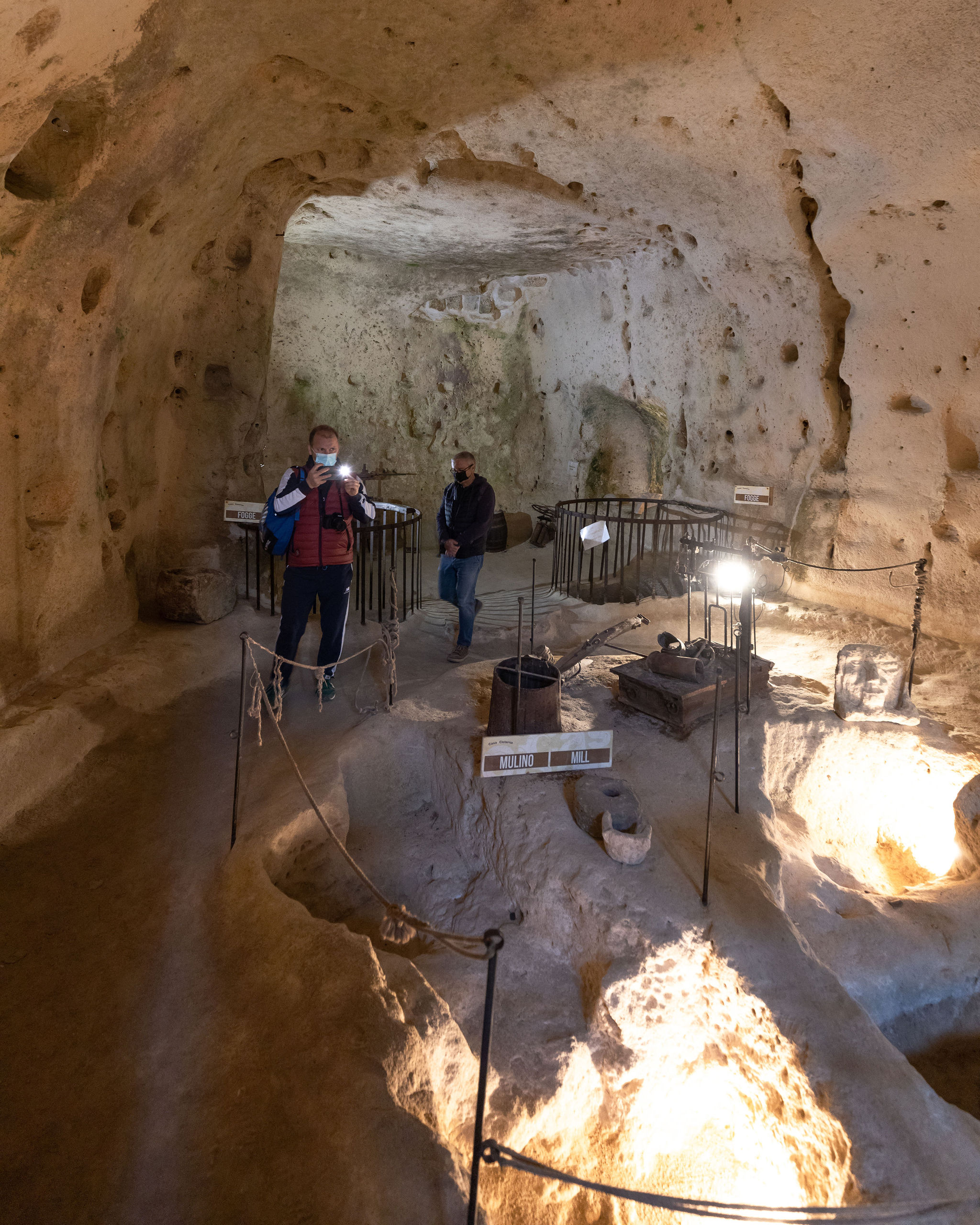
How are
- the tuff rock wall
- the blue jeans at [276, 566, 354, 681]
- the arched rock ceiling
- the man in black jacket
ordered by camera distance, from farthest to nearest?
the arched rock ceiling, the man in black jacket, the blue jeans at [276, 566, 354, 681], the tuff rock wall

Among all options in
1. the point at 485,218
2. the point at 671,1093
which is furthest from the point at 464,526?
the point at 485,218

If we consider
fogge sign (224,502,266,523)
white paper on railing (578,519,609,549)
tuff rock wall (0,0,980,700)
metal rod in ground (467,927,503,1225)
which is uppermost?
tuff rock wall (0,0,980,700)

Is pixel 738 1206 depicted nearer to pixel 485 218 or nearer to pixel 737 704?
pixel 737 704

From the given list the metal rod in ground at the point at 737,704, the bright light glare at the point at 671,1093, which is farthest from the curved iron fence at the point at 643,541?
the bright light glare at the point at 671,1093

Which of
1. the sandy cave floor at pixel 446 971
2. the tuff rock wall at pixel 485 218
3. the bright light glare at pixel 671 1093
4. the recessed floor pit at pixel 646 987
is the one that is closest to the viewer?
the sandy cave floor at pixel 446 971

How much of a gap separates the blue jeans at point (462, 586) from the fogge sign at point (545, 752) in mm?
2525

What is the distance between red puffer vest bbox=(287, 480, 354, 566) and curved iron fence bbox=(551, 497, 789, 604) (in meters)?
3.46

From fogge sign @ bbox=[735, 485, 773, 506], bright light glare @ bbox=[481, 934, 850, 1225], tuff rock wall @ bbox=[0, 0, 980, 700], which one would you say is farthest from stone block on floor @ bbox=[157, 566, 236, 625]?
fogge sign @ bbox=[735, 485, 773, 506]

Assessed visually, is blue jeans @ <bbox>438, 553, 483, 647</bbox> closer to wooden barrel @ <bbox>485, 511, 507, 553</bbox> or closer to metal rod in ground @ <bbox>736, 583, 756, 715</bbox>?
metal rod in ground @ <bbox>736, 583, 756, 715</bbox>

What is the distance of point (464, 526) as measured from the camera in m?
6.00

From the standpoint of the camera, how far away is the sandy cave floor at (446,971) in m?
2.36

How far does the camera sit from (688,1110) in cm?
313

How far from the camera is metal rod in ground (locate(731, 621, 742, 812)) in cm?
384

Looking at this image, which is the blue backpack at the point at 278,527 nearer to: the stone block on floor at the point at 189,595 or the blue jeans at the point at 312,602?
the blue jeans at the point at 312,602
